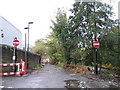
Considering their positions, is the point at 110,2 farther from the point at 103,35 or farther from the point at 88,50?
the point at 88,50

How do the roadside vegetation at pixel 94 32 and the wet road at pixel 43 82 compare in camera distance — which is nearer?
the wet road at pixel 43 82

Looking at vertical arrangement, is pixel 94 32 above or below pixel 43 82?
above

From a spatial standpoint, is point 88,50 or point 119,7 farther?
point 88,50

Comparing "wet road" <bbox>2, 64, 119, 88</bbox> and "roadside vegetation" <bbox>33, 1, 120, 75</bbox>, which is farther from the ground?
"roadside vegetation" <bbox>33, 1, 120, 75</bbox>

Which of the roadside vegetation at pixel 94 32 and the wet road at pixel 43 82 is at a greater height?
the roadside vegetation at pixel 94 32

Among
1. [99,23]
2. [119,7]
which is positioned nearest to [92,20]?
[99,23]


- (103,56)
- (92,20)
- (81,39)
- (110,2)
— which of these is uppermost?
(110,2)

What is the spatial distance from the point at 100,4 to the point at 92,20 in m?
1.70

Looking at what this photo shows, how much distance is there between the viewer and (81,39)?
86.5 ft

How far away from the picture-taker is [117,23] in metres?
24.8

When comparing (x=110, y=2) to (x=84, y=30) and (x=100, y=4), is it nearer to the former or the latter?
(x=100, y=4)

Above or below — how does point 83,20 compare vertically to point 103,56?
above

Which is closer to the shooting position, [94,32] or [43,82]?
[43,82]

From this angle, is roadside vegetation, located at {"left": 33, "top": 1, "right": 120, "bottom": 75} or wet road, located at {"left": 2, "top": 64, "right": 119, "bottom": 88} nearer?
wet road, located at {"left": 2, "top": 64, "right": 119, "bottom": 88}
